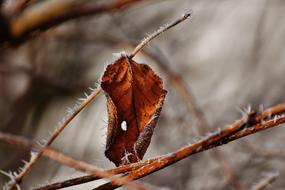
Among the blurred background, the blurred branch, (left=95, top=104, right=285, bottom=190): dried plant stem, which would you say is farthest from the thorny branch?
the blurred background

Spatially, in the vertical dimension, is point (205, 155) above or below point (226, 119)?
below

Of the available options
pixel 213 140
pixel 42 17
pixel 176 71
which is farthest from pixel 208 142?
pixel 176 71

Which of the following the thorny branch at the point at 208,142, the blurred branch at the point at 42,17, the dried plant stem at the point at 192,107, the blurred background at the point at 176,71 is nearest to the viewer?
the thorny branch at the point at 208,142

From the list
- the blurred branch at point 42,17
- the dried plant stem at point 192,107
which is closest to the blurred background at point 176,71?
the dried plant stem at point 192,107

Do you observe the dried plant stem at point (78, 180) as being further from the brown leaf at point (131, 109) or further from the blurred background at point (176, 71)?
the blurred background at point (176, 71)

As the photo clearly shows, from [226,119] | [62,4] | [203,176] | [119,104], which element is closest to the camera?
[119,104]

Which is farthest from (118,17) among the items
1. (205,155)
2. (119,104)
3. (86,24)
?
(119,104)

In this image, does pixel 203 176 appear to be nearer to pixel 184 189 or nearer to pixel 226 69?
pixel 184 189
